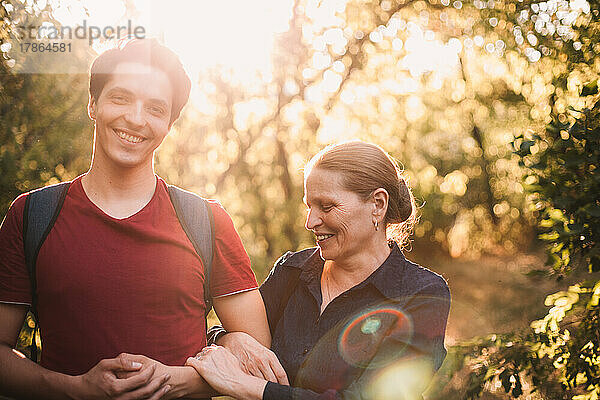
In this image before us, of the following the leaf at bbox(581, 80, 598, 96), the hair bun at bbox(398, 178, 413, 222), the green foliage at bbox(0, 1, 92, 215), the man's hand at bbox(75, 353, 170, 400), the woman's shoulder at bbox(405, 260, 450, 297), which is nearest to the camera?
the man's hand at bbox(75, 353, 170, 400)

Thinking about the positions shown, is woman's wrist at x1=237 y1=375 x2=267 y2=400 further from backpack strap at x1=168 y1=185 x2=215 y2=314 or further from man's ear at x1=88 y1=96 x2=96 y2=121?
man's ear at x1=88 y1=96 x2=96 y2=121

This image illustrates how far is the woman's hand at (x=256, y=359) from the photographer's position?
7.09 ft

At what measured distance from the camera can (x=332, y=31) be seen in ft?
28.9

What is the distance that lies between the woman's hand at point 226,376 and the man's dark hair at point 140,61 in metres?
0.94

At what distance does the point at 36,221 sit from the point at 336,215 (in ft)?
3.42

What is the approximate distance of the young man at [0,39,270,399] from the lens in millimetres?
2021

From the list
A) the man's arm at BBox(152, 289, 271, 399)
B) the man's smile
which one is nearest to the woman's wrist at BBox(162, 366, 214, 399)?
the man's arm at BBox(152, 289, 271, 399)

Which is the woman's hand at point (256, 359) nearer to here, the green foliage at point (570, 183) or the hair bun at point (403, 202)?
the hair bun at point (403, 202)

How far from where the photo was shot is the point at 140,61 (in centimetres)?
213

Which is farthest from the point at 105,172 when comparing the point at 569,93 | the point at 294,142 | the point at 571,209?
the point at 294,142

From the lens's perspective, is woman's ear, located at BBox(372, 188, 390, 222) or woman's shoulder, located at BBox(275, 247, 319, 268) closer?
woman's ear, located at BBox(372, 188, 390, 222)

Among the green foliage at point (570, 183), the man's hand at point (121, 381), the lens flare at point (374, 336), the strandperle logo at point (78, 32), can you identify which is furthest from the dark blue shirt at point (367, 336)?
the strandperle logo at point (78, 32)

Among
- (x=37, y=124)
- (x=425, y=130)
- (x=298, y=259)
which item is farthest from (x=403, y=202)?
(x=425, y=130)

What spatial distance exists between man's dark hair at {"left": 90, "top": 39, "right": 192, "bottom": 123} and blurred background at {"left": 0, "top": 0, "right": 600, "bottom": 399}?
1.12m
